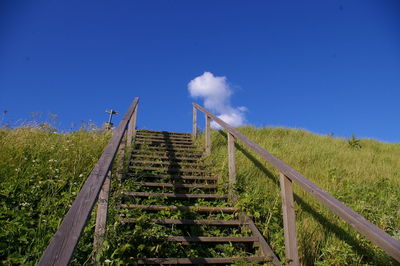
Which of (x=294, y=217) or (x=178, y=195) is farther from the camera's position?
(x=178, y=195)

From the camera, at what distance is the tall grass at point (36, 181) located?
272 centimetres

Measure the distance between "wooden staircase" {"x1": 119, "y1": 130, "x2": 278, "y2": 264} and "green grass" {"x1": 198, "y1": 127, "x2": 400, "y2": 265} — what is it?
264 mm

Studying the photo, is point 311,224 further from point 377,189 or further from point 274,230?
point 377,189

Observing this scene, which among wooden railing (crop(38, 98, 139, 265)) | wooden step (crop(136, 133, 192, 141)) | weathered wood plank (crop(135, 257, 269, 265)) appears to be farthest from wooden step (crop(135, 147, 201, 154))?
wooden railing (crop(38, 98, 139, 265))

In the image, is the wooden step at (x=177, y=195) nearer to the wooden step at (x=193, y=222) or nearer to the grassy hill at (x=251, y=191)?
the grassy hill at (x=251, y=191)

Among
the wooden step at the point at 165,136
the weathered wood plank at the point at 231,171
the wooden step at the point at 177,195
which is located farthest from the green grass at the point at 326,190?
the wooden step at the point at 165,136

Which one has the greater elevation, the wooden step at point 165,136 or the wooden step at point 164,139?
the wooden step at point 165,136

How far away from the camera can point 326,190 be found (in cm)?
453

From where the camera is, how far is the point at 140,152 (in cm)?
657

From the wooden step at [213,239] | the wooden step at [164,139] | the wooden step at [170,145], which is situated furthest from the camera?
the wooden step at [164,139]

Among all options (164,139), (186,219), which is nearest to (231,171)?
(186,219)

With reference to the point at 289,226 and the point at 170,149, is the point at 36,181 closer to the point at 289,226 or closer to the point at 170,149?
the point at 170,149

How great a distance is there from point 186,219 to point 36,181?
8.04 ft

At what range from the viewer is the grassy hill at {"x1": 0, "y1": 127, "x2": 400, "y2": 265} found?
279cm
